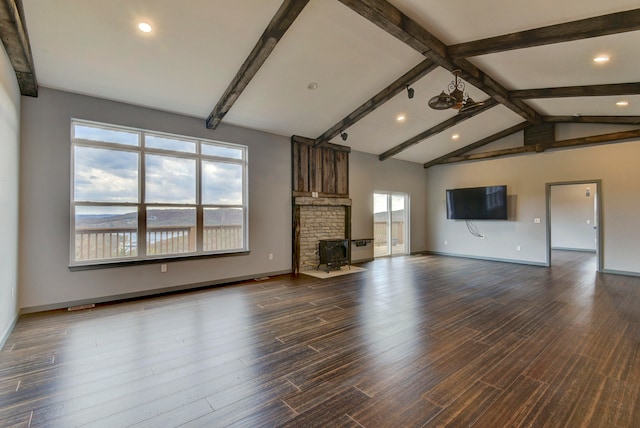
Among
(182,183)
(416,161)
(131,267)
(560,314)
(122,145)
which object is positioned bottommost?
(560,314)

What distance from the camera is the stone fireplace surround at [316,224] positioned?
6.62m

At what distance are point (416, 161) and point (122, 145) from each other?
7.84 m

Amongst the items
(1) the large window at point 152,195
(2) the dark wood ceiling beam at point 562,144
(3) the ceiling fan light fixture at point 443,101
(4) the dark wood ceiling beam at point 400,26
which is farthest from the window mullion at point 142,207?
(2) the dark wood ceiling beam at point 562,144

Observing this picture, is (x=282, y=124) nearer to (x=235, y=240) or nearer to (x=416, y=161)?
(x=235, y=240)

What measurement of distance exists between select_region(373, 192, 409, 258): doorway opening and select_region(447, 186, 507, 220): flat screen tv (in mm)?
1352

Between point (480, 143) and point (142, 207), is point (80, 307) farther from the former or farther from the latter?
point (480, 143)

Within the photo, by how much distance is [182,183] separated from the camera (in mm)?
5148

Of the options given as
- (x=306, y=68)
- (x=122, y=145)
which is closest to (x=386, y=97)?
(x=306, y=68)

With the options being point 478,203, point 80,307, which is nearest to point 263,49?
point 80,307

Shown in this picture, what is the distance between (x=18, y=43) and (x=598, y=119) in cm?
949

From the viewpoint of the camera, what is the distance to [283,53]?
3908mm

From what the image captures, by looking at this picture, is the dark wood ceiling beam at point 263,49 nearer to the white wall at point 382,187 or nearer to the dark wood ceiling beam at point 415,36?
the dark wood ceiling beam at point 415,36

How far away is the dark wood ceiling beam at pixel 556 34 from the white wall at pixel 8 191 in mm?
5291

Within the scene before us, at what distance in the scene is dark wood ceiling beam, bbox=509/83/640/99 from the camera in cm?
434
